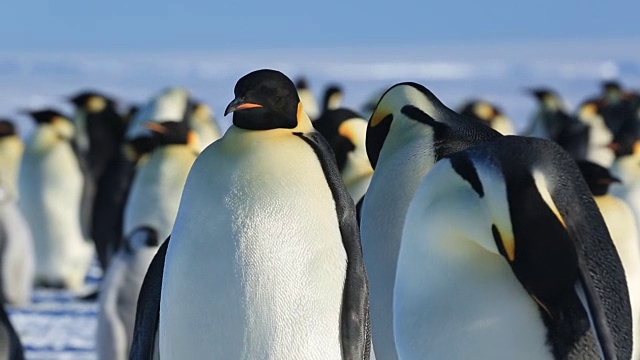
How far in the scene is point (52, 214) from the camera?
9422 mm

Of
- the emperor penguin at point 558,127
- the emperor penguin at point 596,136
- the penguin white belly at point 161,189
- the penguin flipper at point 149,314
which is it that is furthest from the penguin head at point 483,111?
the penguin flipper at point 149,314

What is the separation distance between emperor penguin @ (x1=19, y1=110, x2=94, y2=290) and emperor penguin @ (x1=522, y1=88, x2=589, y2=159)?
446 cm

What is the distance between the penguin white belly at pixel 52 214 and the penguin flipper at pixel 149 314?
19.4 feet

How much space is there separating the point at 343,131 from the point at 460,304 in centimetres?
264

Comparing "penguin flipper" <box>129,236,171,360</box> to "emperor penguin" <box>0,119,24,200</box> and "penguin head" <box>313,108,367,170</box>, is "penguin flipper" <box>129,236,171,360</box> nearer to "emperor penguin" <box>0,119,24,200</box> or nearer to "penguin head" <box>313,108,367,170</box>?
"penguin head" <box>313,108,367,170</box>


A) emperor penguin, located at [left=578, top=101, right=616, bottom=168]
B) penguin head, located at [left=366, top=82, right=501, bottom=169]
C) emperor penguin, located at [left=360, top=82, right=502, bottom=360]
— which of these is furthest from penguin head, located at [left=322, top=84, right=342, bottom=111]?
emperor penguin, located at [left=360, top=82, right=502, bottom=360]

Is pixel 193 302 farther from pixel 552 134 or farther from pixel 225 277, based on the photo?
pixel 552 134

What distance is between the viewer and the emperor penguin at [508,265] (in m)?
2.67

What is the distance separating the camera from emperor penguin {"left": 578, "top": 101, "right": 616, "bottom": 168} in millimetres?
10454

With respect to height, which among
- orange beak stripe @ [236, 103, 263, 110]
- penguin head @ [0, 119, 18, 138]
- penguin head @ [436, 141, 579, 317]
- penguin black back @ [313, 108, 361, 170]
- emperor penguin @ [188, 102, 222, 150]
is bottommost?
emperor penguin @ [188, 102, 222, 150]

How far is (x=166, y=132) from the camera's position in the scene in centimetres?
645

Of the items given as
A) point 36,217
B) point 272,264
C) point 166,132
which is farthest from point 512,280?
point 36,217

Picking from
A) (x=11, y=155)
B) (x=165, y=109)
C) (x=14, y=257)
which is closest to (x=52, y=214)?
(x=11, y=155)

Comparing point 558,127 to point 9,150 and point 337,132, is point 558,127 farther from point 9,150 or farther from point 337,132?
point 337,132
